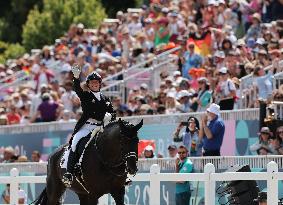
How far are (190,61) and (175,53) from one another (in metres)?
2.11

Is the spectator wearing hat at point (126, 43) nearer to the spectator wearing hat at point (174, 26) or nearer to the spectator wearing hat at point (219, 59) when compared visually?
the spectator wearing hat at point (174, 26)

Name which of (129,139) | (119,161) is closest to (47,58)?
(119,161)

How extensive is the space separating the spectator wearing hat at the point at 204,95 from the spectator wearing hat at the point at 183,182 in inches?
134

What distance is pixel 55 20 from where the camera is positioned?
5250 centimetres

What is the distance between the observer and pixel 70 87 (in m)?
32.8

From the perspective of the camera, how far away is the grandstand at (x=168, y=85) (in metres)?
22.8

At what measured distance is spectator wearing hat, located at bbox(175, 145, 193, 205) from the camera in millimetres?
20953

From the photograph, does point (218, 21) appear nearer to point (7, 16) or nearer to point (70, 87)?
point (70, 87)

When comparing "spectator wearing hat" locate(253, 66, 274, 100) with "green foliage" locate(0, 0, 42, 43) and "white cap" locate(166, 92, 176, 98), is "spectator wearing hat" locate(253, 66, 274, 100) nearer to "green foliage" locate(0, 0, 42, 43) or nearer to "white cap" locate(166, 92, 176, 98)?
"white cap" locate(166, 92, 176, 98)

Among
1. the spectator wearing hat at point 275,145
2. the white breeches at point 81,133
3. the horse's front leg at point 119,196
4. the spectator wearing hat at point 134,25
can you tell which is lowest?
the horse's front leg at point 119,196

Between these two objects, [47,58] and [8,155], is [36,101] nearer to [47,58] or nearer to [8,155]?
[8,155]

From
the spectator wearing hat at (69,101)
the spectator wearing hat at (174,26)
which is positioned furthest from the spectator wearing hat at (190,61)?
the spectator wearing hat at (69,101)

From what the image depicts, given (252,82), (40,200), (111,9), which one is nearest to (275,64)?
(252,82)

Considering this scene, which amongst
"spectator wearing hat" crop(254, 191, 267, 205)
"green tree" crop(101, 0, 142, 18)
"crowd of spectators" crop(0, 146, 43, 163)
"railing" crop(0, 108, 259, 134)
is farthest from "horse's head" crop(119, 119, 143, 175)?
"green tree" crop(101, 0, 142, 18)
